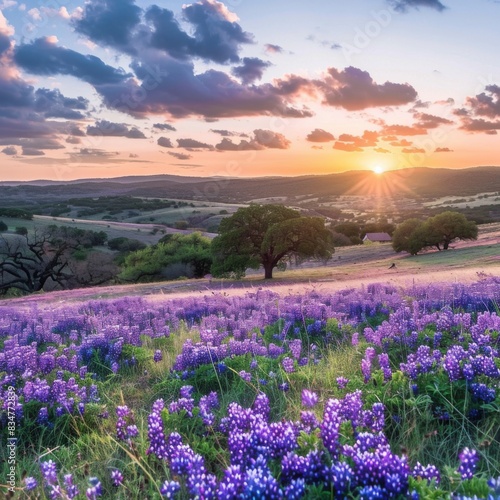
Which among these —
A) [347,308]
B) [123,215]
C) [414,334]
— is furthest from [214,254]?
[123,215]

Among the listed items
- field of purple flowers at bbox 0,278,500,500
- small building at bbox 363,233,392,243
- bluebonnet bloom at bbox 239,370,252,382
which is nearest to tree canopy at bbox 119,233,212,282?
small building at bbox 363,233,392,243

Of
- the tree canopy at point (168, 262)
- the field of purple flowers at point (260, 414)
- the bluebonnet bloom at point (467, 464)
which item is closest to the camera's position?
the bluebonnet bloom at point (467, 464)

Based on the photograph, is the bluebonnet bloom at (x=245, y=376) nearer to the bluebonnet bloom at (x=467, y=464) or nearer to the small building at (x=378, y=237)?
the bluebonnet bloom at (x=467, y=464)

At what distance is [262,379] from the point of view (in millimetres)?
5145

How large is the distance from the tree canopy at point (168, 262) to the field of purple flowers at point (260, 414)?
59.1 meters

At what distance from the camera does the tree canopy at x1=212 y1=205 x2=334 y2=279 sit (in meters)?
46.4

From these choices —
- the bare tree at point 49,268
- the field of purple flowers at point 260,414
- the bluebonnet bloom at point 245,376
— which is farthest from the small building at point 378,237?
the bluebonnet bloom at point 245,376

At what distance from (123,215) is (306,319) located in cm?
16000

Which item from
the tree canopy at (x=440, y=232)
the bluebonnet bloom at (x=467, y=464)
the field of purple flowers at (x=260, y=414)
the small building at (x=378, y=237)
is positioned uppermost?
the bluebonnet bloom at (x=467, y=464)

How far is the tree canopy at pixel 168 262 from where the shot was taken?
6650cm

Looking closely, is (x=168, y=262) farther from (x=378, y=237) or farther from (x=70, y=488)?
(x=70, y=488)

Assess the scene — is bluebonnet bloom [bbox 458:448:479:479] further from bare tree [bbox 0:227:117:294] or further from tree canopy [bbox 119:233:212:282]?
tree canopy [bbox 119:233:212:282]

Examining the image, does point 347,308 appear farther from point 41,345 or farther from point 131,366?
point 41,345

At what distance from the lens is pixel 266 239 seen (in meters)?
46.1
